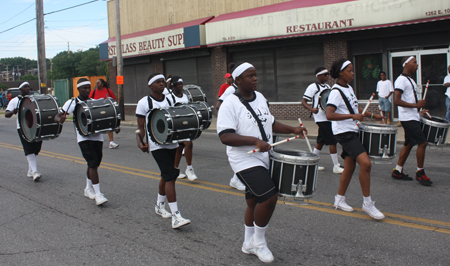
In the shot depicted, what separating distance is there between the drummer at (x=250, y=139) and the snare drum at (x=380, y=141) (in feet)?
5.97

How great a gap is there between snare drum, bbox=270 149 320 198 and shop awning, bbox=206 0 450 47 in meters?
11.2

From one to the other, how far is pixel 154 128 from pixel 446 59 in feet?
39.5

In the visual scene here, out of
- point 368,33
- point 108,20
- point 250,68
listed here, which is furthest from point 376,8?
point 108,20

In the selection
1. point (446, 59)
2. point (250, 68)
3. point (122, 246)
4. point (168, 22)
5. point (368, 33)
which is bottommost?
point (122, 246)

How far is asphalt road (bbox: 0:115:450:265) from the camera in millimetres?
4484

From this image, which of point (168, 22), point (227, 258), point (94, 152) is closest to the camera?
point (227, 258)

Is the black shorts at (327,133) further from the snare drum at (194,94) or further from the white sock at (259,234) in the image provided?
the white sock at (259,234)

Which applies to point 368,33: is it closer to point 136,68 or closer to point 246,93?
point 246,93

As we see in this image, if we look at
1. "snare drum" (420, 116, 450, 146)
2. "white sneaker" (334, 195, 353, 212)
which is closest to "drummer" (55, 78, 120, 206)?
"white sneaker" (334, 195, 353, 212)

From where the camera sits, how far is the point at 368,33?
51.2ft

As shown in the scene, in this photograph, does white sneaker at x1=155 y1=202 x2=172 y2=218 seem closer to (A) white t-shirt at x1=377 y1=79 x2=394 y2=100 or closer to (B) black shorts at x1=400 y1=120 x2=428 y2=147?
(B) black shorts at x1=400 y1=120 x2=428 y2=147

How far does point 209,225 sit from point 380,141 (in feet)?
7.97

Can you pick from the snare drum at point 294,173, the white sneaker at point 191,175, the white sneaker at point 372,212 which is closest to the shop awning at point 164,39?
the white sneaker at point 191,175

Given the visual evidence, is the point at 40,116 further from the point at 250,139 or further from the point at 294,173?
the point at 294,173
